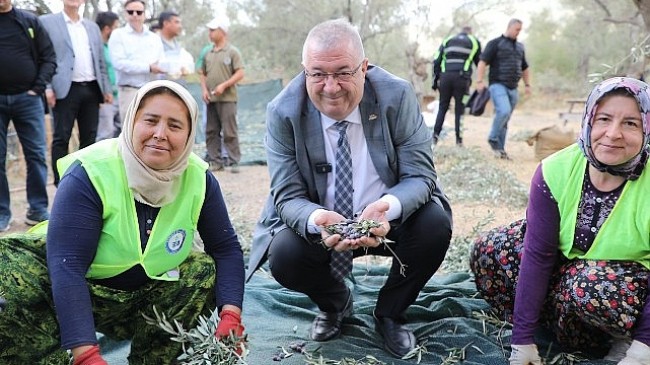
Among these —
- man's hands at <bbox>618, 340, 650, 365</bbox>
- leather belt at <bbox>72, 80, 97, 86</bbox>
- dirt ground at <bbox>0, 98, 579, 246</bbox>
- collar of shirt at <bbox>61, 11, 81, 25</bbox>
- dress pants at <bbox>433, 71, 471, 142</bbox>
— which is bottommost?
dirt ground at <bbox>0, 98, 579, 246</bbox>

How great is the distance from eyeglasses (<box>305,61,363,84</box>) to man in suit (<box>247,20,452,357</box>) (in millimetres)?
21

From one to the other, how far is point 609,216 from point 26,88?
3.83 m

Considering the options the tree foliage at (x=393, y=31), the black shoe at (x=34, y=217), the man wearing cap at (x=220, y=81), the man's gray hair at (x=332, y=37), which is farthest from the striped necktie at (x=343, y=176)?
the tree foliage at (x=393, y=31)

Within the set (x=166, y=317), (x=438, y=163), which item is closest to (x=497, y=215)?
(x=438, y=163)

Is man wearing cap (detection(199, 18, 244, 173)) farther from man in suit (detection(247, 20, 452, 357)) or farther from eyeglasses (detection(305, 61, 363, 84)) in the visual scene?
eyeglasses (detection(305, 61, 363, 84))

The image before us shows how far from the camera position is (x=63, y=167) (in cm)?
199

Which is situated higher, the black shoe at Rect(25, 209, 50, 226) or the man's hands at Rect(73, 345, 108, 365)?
the man's hands at Rect(73, 345, 108, 365)

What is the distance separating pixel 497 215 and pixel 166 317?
146 inches

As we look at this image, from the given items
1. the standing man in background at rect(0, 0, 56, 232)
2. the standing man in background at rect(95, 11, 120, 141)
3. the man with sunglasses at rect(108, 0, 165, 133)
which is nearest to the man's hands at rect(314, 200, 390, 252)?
the standing man in background at rect(0, 0, 56, 232)

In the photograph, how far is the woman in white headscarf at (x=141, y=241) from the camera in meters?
1.84

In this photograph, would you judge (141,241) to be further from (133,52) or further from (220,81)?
(220,81)

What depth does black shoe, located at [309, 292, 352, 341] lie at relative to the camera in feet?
8.57

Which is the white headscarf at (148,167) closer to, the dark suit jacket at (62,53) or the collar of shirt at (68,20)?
the dark suit jacket at (62,53)

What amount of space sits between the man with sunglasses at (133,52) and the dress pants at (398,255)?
147 inches
